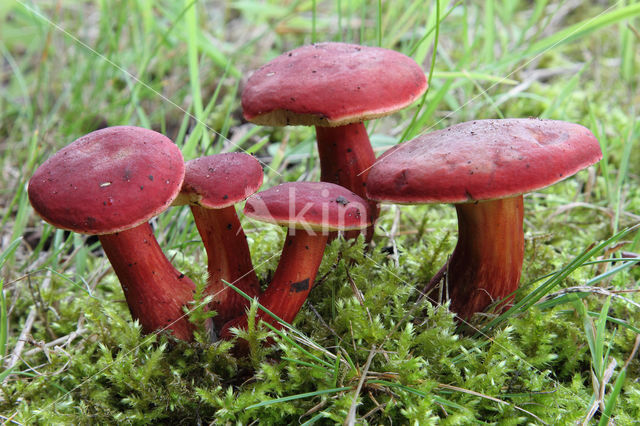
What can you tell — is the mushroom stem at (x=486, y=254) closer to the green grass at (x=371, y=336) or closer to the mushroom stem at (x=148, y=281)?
the green grass at (x=371, y=336)

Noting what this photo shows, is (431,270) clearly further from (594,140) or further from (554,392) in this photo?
(594,140)

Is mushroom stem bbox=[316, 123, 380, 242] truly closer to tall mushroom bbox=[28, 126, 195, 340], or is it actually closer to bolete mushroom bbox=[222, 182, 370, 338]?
bolete mushroom bbox=[222, 182, 370, 338]

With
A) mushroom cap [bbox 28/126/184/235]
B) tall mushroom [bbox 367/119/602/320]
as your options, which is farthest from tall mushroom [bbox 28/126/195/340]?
tall mushroom [bbox 367/119/602/320]

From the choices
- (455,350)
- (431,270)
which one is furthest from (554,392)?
(431,270)

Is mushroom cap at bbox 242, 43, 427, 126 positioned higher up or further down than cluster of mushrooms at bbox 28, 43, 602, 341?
higher up

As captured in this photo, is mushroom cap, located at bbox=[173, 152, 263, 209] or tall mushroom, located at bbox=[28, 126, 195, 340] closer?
tall mushroom, located at bbox=[28, 126, 195, 340]

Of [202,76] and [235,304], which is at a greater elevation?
[202,76]

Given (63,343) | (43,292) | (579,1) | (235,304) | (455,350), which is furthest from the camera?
(579,1)
